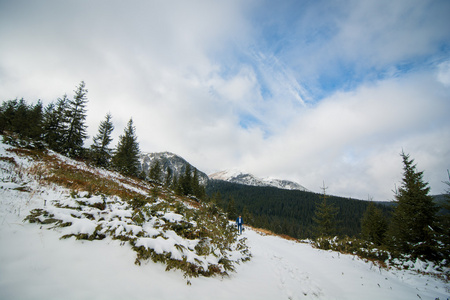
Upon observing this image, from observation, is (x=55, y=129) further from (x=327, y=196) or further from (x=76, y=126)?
(x=327, y=196)

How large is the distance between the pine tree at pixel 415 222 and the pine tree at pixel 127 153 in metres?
34.8

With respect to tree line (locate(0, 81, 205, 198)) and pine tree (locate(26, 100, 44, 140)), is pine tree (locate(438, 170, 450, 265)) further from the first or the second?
pine tree (locate(26, 100, 44, 140))

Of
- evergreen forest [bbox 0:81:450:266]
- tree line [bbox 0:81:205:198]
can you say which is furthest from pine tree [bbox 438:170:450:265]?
tree line [bbox 0:81:205:198]

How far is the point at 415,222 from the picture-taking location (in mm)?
11930

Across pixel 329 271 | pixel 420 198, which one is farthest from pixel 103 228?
pixel 420 198

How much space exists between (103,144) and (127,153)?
4.40m

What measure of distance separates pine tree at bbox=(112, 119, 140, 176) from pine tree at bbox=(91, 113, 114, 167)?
1.84 meters

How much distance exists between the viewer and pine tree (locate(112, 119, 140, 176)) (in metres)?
30.7

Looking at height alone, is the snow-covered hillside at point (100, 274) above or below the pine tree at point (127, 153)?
below

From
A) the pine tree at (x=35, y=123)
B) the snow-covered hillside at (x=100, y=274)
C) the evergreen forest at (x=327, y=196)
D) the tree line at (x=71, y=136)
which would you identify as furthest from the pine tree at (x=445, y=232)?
the pine tree at (x=35, y=123)

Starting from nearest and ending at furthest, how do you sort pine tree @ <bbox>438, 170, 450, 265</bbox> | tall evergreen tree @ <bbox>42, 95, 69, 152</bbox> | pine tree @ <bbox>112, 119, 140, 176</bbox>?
pine tree @ <bbox>438, 170, 450, 265</bbox> → tall evergreen tree @ <bbox>42, 95, 69, 152</bbox> → pine tree @ <bbox>112, 119, 140, 176</bbox>

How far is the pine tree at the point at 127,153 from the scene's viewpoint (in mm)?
30681

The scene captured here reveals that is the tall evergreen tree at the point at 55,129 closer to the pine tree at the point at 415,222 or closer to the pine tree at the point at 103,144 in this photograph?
the pine tree at the point at 103,144

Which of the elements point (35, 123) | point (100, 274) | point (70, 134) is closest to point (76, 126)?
point (70, 134)
